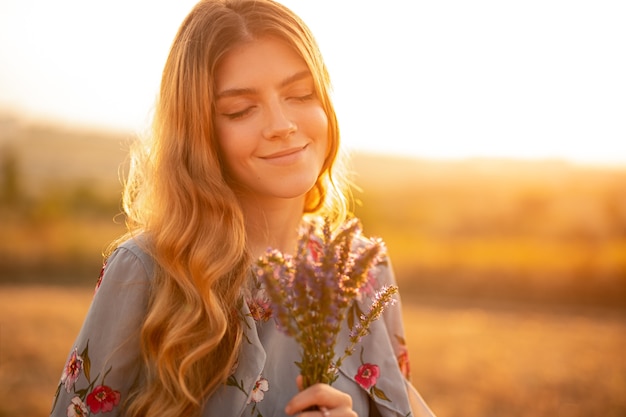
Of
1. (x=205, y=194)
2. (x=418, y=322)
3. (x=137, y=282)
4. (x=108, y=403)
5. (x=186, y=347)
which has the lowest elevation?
(x=418, y=322)

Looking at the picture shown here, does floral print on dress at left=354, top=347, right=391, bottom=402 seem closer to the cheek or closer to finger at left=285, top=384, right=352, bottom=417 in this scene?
finger at left=285, top=384, right=352, bottom=417

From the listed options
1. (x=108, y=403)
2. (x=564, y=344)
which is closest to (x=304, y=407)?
(x=108, y=403)

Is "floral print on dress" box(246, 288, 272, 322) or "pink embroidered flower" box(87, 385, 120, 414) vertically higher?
"floral print on dress" box(246, 288, 272, 322)

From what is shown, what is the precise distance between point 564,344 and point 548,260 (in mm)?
2732

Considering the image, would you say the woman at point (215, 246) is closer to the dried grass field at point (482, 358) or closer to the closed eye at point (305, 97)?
the closed eye at point (305, 97)

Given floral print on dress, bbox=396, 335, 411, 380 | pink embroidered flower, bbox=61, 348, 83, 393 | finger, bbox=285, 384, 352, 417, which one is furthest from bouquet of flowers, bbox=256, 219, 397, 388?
floral print on dress, bbox=396, 335, 411, 380

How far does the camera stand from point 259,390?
7.14 feet

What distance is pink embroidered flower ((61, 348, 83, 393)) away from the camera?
208cm

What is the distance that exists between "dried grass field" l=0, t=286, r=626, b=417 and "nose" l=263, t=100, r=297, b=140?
4.42 metres

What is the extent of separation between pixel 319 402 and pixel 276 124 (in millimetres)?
935

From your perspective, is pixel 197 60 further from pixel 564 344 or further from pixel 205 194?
pixel 564 344

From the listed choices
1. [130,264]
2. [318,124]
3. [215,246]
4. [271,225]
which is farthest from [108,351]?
[318,124]

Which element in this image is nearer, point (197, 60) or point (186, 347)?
point (186, 347)

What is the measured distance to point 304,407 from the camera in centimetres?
164
